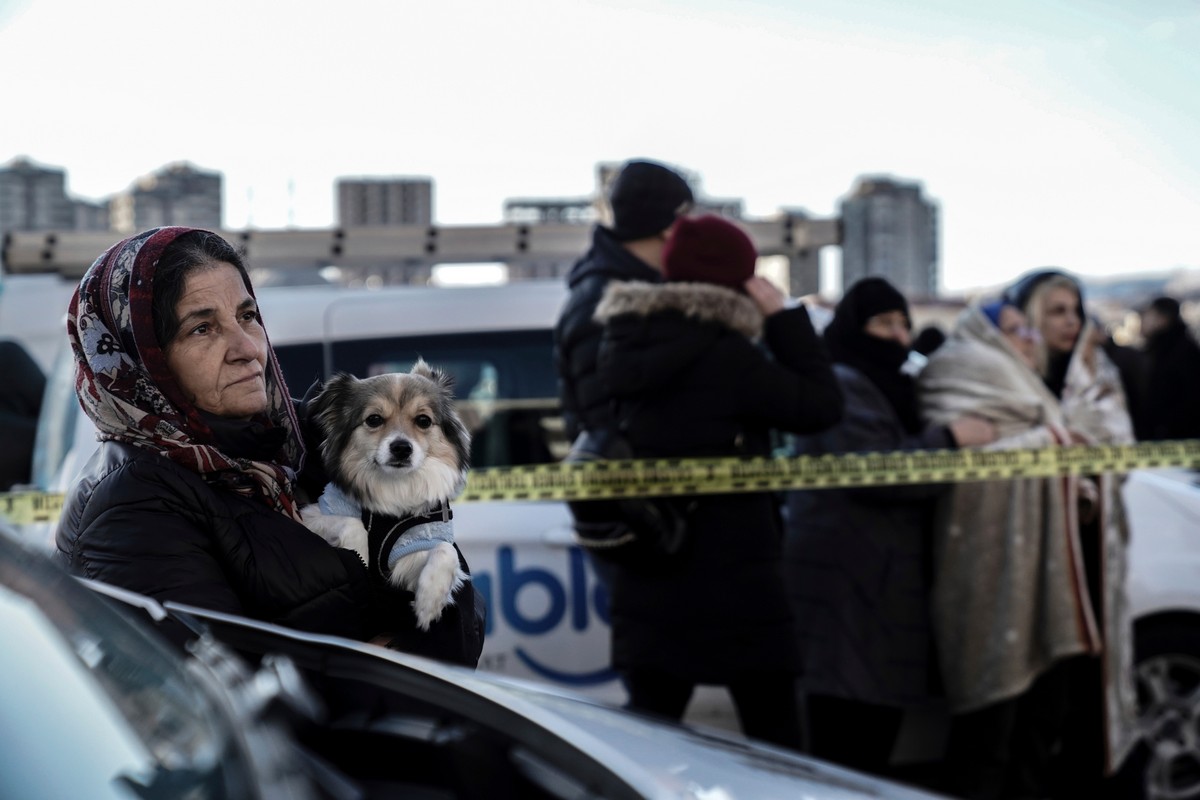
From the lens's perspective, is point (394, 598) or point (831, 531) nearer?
point (394, 598)

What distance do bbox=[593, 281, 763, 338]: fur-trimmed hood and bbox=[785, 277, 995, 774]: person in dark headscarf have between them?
780 millimetres

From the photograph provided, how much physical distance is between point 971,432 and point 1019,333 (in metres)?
0.48

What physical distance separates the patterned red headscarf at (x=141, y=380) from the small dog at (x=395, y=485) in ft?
0.17

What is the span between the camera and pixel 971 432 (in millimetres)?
3867

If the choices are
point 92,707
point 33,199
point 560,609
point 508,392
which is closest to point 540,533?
point 560,609

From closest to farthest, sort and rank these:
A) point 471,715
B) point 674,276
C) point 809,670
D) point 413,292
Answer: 1. point 471,715
2. point 674,276
3. point 809,670
4. point 413,292

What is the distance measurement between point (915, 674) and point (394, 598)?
9.48ft

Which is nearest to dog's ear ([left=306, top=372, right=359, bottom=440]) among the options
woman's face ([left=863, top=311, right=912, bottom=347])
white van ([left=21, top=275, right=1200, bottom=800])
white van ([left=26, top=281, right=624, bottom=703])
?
white van ([left=21, top=275, right=1200, bottom=800])

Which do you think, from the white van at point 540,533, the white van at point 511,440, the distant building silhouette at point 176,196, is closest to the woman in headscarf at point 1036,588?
the white van at point 540,533

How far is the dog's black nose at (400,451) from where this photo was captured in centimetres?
120

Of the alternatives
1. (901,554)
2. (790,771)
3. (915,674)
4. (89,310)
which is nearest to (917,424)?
(901,554)

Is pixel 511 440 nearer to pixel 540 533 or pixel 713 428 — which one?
pixel 540 533

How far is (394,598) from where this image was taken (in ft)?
3.98

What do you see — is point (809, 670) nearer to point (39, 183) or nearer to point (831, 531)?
point (831, 531)
